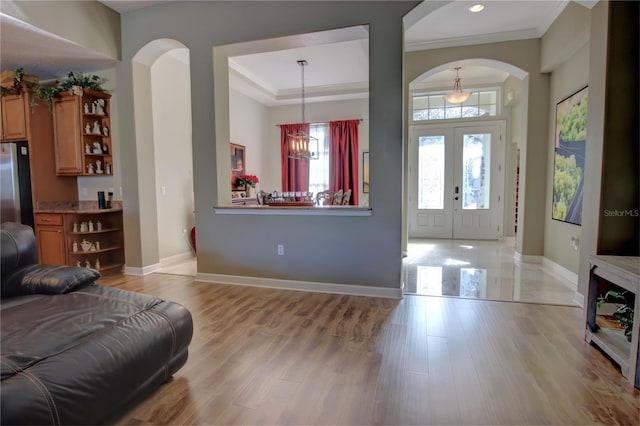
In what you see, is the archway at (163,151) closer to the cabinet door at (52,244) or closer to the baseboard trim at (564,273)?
the cabinet door at (52,244)

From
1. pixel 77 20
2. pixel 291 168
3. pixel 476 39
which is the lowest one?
pixel 291 168

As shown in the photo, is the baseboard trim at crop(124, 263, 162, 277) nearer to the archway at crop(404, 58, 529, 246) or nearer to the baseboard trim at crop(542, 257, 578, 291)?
the archway at crop(404, 58, 529, 246)

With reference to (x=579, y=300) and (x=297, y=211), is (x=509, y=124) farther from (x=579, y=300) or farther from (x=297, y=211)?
(x=297, y=211)

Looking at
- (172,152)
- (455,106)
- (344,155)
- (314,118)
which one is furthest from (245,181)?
(455,106)

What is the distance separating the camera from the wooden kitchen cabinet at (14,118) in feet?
13.9

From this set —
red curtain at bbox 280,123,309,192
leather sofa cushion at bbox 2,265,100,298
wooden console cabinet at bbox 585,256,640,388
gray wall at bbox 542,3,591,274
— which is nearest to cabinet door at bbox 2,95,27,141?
leather sofa cushion at bbox 2,265,100,298

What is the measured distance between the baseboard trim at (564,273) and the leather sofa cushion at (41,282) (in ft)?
14.9

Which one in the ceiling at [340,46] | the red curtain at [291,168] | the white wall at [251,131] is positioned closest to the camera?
the ceiling at [340,46]

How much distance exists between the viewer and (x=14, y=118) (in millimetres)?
4309

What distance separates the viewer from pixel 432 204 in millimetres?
7055

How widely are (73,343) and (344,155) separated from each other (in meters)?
6.47

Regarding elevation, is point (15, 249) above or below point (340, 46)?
below

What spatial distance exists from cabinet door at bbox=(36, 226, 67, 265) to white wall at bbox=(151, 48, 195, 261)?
3.77 ft

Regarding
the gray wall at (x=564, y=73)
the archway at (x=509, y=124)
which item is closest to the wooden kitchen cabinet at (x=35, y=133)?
the archway at (x=509, y=124)
